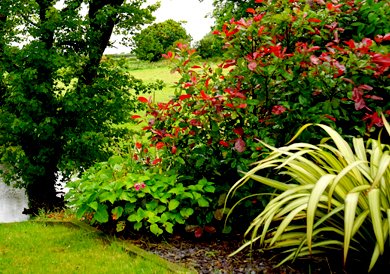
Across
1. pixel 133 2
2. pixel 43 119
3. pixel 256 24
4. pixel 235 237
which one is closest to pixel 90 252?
pixel 235 237

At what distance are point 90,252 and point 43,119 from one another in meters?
4.67

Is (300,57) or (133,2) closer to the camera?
(300,57)

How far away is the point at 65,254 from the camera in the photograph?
422 cm

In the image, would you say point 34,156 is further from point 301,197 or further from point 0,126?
point 301,197

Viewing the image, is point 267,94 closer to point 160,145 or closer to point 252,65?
point 252,65

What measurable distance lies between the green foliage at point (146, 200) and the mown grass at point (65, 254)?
27cm

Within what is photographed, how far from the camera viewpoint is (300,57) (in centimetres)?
403

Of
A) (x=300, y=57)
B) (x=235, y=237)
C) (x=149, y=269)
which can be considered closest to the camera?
(x=149, y=269)

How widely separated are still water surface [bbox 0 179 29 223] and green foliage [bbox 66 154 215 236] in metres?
7.27

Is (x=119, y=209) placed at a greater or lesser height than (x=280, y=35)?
lesser

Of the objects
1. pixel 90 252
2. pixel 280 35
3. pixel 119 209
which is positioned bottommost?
pixel 90 252

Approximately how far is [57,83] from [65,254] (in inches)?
200

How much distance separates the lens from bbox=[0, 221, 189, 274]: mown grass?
12.4 feet

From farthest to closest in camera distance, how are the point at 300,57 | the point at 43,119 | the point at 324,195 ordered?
the point at 43,119 < the point at 300,57 < the point at 324,195
